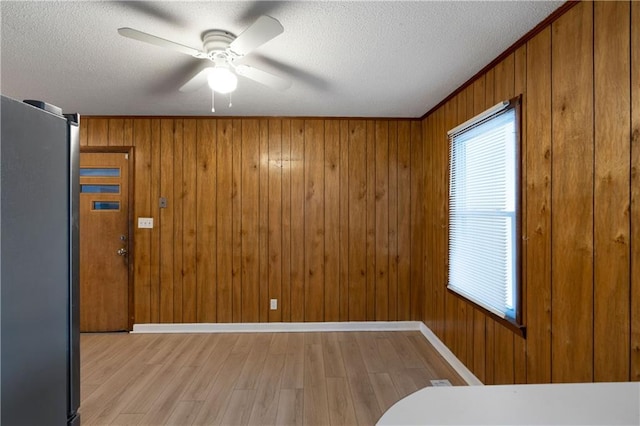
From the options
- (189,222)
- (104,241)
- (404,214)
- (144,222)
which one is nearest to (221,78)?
(189,222)

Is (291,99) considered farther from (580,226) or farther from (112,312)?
(112,312)

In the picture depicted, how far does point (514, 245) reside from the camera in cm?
207

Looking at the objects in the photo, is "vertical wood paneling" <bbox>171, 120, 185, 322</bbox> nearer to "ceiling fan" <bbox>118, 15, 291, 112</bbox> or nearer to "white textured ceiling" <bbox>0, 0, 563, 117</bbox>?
"white textured ceiling" <bbox>0, 0, 563, 117</bbox>

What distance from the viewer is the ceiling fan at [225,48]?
5.21 feet

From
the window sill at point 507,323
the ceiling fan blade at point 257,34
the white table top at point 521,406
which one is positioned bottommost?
the window sill at point 507,323

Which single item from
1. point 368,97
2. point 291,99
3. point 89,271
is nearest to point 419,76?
point 368,97

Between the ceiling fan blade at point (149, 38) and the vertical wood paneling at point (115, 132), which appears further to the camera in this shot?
the vertical wood paneling at point (115, 132)

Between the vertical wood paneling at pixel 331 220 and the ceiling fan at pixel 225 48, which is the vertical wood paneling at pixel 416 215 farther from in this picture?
the ceiling fan at pixel 225 48

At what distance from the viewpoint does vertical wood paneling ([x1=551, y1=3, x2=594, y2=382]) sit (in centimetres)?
152

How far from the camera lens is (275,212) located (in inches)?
146

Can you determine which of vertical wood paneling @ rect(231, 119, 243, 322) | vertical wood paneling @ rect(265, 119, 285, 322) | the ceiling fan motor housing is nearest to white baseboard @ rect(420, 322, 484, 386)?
vertical wood paneling @ rect(265, 119, 285, 322)

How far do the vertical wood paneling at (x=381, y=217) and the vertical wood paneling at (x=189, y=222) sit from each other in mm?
2064

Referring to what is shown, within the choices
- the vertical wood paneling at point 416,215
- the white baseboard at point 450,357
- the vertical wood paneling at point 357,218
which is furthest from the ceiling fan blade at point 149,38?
the white baseboard at point 450,357

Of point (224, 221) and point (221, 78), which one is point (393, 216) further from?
point (221, 78)
